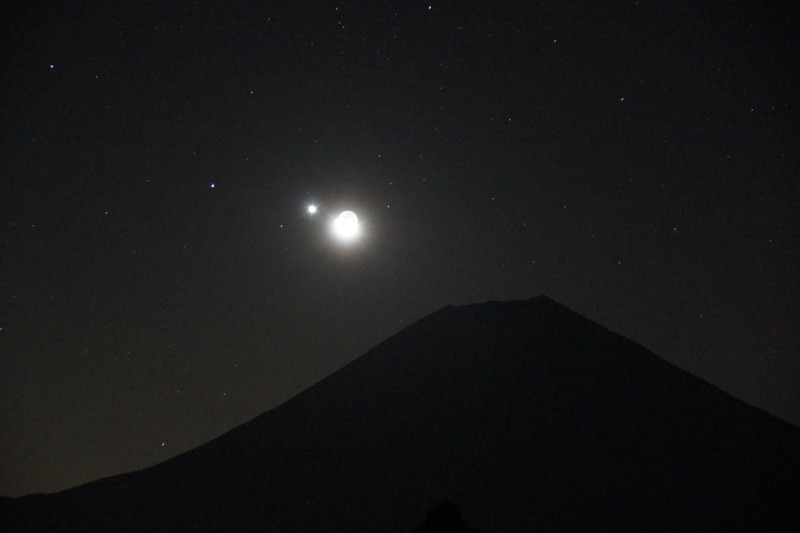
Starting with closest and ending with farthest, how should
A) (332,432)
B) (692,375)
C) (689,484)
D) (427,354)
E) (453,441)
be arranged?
(689,484) → (453,441) → (332,432) → (692,375) → (427,354)

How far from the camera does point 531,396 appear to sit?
35.2 metres

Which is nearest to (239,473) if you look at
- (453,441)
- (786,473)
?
(453,441)

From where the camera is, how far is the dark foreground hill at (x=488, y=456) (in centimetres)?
2689

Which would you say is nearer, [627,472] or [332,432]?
[627,472]

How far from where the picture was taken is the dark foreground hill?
26.9 meters

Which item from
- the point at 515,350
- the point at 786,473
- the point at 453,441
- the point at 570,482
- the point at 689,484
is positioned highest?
the point at 515,350

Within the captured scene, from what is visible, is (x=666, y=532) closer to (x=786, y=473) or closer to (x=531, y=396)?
(x=786, y=473)

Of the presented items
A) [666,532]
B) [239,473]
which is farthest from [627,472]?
[239,473]

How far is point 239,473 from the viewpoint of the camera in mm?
32781

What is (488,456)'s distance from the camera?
101 feet

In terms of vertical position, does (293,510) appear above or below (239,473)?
below

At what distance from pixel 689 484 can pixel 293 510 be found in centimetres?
1765

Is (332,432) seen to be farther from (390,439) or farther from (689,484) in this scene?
(689,484)

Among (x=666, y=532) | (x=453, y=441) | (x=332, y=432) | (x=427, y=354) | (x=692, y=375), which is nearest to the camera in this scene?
(x=666, y=532)
